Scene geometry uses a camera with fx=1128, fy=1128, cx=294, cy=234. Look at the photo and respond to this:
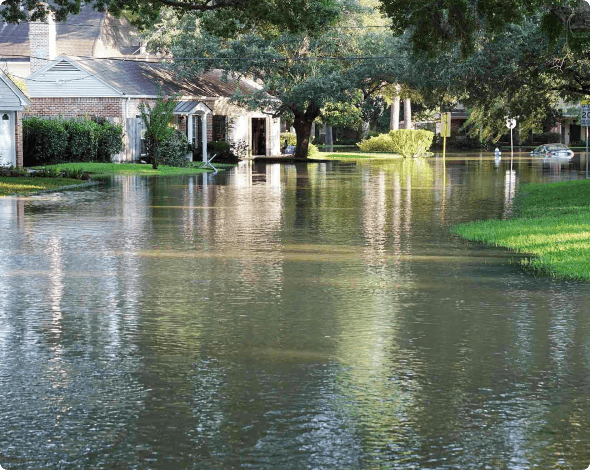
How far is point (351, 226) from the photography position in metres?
19.5

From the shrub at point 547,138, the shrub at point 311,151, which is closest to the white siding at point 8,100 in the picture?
the shrub at point 311,151

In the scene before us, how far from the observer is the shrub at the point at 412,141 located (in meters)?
69.8

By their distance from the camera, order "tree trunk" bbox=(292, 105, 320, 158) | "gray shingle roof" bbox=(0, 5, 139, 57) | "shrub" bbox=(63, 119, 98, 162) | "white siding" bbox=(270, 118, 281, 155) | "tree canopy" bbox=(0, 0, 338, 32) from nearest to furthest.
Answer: "tree canopy" bbox=(0, 0, 338, 32) < "shrub" bbox=(63, 119, 98, 162) < "tree trunk" bbox=(292, 105, 320, 158) < "white siding" bbox=(270, 118, 281, 155) < "gray shingle roof" bbox=(0, 5, 139, 57)

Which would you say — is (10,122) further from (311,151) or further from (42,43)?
(311,151)

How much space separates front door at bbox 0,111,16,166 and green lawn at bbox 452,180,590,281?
70.2 feet

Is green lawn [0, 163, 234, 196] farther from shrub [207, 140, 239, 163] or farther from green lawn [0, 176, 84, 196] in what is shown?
shrub [207, 140, 239, 163]

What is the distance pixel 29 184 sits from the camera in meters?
31.9

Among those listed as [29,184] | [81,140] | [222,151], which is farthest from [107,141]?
[29,184]

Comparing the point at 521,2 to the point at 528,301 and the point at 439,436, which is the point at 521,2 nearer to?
the point at 528,301

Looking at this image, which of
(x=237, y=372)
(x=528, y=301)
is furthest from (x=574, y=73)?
(x=237, y=372)

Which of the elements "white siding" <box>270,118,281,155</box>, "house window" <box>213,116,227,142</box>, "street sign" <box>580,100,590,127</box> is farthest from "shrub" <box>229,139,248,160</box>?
"street sign" <box>580,100,590,127</box>

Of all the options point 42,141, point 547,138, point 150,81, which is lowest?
point 42,141

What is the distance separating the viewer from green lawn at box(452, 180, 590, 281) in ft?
45.0

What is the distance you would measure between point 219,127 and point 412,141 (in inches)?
602
